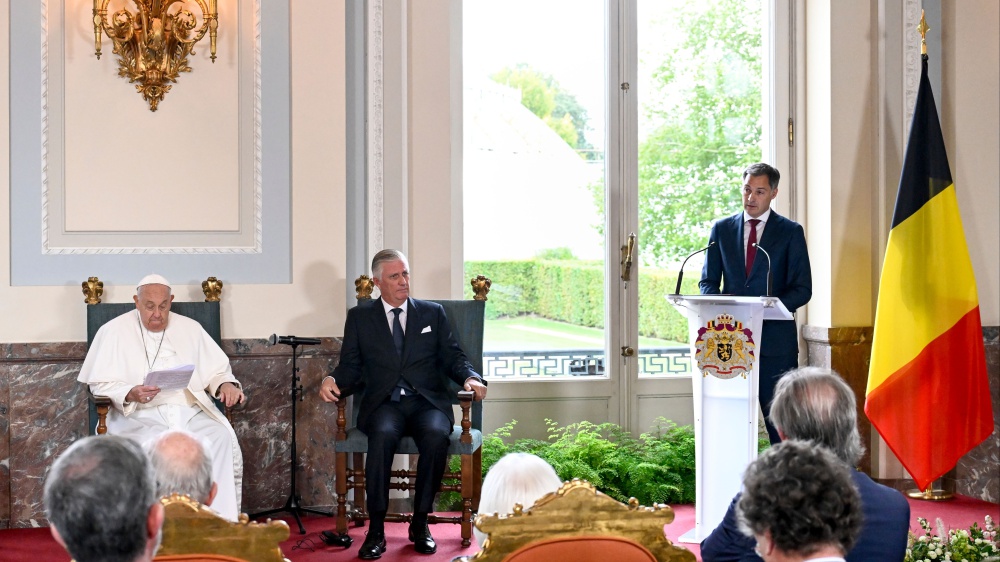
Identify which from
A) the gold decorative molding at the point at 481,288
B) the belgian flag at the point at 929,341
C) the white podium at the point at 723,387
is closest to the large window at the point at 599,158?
the gold decorative molding at the point at 481,288

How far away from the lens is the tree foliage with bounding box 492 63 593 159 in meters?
6.44

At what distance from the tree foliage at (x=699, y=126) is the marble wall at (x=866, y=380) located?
1.02m

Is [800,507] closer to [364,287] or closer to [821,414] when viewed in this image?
[821,414]

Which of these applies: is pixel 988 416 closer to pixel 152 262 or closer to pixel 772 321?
pixel 772 321

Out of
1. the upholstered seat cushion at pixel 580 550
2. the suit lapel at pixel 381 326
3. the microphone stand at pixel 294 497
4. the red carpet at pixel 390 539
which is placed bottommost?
the red carpet at pixel 390 539

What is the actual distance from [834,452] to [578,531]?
0.68m

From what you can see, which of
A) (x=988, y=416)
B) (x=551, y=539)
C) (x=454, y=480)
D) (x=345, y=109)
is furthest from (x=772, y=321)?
(x=551, y=539)

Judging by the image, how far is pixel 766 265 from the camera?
506cm

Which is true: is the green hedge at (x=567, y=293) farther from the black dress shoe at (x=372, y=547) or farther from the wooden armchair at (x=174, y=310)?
the black dress shoe at (x=372, y=547)

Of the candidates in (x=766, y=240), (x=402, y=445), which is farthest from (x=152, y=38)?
(x=766, y=240)

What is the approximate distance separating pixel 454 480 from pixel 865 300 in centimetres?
285

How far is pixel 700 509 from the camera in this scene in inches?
183

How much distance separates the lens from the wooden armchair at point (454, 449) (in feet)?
16.2

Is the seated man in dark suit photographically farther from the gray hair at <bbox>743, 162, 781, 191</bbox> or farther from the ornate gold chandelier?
the ornate gold chandelier
